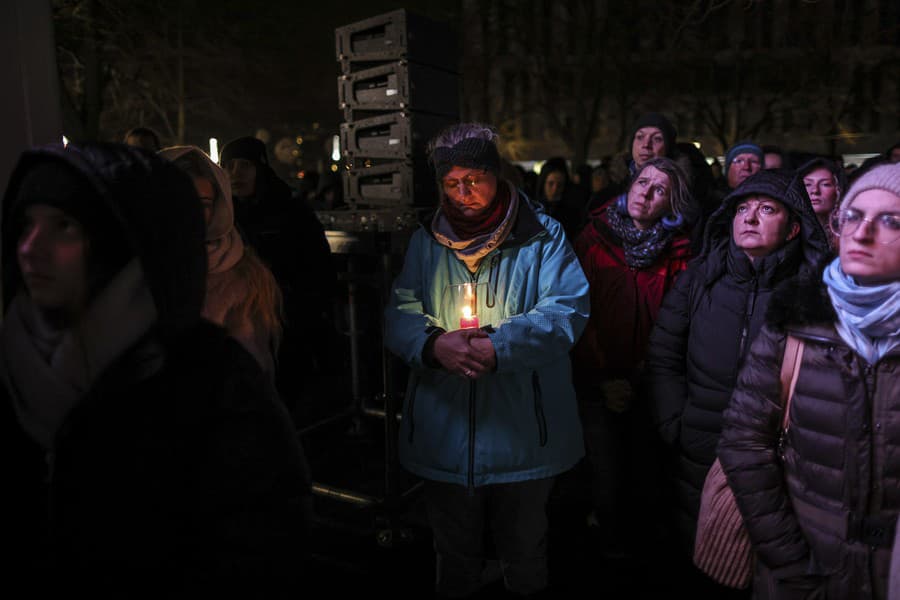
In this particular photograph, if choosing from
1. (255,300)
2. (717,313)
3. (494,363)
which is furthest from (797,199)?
(255,300)

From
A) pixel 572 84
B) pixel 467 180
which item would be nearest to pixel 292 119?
pixel 572 84

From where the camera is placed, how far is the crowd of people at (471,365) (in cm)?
135

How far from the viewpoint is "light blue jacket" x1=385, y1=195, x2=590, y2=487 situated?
2.94 meters

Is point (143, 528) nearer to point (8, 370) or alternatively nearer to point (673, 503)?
point (8, 370)

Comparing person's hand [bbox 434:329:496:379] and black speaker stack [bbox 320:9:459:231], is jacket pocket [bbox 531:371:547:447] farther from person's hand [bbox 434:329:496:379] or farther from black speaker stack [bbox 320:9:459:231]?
black speaker stack [bbox 320:9:459:231]

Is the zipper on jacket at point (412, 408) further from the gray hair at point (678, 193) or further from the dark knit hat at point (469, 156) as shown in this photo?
the gray hair at point (678, 193)

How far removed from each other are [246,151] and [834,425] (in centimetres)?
356

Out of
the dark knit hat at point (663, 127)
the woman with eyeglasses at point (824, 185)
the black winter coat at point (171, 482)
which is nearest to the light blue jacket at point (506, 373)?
the black winter coat at point (171, 482)

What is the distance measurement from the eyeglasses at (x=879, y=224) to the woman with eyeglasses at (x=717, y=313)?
629mm

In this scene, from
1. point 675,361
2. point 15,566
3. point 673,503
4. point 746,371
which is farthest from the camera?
point 673,503

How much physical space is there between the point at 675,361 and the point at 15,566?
2.85m

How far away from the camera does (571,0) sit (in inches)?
955

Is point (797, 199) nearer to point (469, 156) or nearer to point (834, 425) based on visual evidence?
point (834, 425)

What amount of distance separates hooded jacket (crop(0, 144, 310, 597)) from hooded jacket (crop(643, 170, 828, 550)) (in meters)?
2.31
